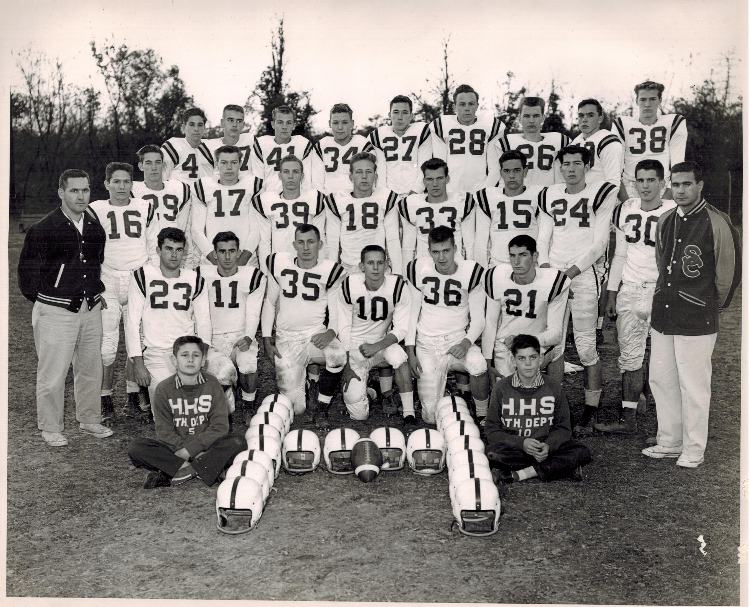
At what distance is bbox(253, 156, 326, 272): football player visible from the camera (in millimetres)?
7645

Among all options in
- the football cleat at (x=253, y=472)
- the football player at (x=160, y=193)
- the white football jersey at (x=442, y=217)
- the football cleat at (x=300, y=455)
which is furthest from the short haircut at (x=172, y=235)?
the football cleat at (x=253, y=472)

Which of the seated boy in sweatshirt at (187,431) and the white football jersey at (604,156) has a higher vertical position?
the white football jersey at (604,156)

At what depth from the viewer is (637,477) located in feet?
18.7

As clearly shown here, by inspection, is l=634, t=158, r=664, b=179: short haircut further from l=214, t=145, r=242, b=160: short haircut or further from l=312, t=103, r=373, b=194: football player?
l=214, t=145, r=242, b=160: short haircut

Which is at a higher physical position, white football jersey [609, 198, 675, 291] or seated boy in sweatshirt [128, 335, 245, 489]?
white football jersey [609, 198, 675, 291]

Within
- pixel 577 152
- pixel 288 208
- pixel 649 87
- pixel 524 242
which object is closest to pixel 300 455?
pixel 524 242

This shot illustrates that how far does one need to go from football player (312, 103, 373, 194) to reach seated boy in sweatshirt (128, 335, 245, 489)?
9.62 ft

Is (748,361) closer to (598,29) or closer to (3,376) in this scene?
(598,29)

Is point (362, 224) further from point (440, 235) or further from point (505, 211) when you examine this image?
point (505, 211)

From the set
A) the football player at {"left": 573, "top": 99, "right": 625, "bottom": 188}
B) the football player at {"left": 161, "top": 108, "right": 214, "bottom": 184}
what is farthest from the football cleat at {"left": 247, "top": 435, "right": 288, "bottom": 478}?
the football player at {"left": 573, "top": 99, "right": 625, "bottom": 188}

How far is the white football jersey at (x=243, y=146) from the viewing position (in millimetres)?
8352

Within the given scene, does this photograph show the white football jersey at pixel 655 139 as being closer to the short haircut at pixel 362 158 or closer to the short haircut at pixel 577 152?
the short haircut at pixel 577 152

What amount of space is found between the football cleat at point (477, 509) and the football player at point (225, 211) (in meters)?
3.76

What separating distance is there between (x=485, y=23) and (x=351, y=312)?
107 inches
